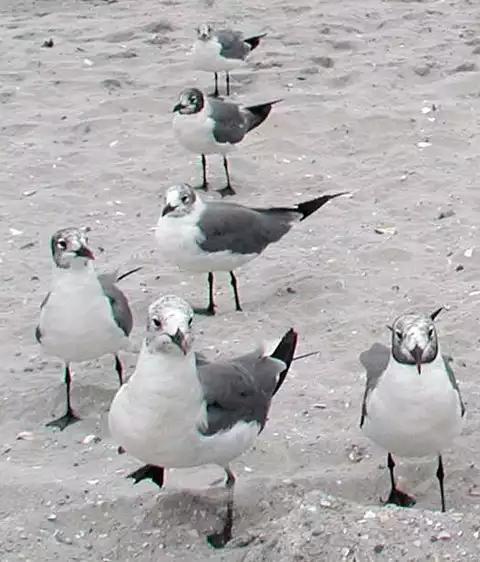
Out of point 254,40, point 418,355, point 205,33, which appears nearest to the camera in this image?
point 418,355

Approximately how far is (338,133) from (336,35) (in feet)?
6.27

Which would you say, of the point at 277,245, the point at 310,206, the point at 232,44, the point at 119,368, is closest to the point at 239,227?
the point at 310,206

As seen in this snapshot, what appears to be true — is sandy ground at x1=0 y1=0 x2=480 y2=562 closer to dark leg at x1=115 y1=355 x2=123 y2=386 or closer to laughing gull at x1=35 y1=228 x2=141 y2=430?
dark leg at x1=115 y1=355 x2=123 y2=386

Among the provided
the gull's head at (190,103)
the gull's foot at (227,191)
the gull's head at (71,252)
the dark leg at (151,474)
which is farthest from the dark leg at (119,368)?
the gull's head at (190,103)

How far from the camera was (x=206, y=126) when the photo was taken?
698 centimetres

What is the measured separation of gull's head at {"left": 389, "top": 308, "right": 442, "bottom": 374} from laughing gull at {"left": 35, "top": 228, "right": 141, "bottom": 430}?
4.17ft

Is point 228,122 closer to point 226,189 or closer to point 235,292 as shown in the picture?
point 226,189

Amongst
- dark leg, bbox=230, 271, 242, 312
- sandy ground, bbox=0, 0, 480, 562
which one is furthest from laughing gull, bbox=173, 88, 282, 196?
dark leg, bbox=230, 271, 242, 312

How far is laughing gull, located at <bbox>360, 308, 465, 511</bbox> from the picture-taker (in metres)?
3.85

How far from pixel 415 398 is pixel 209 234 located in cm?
197

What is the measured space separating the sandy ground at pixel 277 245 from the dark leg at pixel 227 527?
0.04m

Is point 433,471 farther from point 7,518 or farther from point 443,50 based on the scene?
point 443,50

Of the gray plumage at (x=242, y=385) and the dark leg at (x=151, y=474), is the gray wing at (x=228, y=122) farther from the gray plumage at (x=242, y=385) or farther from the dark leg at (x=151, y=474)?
the dark leg at (x=151, y=474)

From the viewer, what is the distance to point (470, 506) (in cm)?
414
